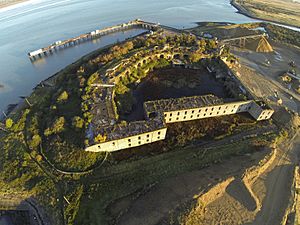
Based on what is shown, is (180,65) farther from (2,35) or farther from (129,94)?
(2,35)

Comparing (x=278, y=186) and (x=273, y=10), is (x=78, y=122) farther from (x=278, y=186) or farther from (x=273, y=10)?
(x=273, y=10)

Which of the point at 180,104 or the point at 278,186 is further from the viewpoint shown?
the point at 180,104

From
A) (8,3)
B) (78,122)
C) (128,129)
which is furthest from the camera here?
(8,3)

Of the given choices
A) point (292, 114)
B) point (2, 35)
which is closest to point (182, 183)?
point (292, 114)

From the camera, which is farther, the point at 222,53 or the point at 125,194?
the point at 222,53

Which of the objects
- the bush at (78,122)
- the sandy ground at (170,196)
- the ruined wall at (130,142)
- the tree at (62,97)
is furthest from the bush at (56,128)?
the sandy ground at (170,196)

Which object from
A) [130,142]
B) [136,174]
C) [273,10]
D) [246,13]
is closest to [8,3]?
[130,142]
